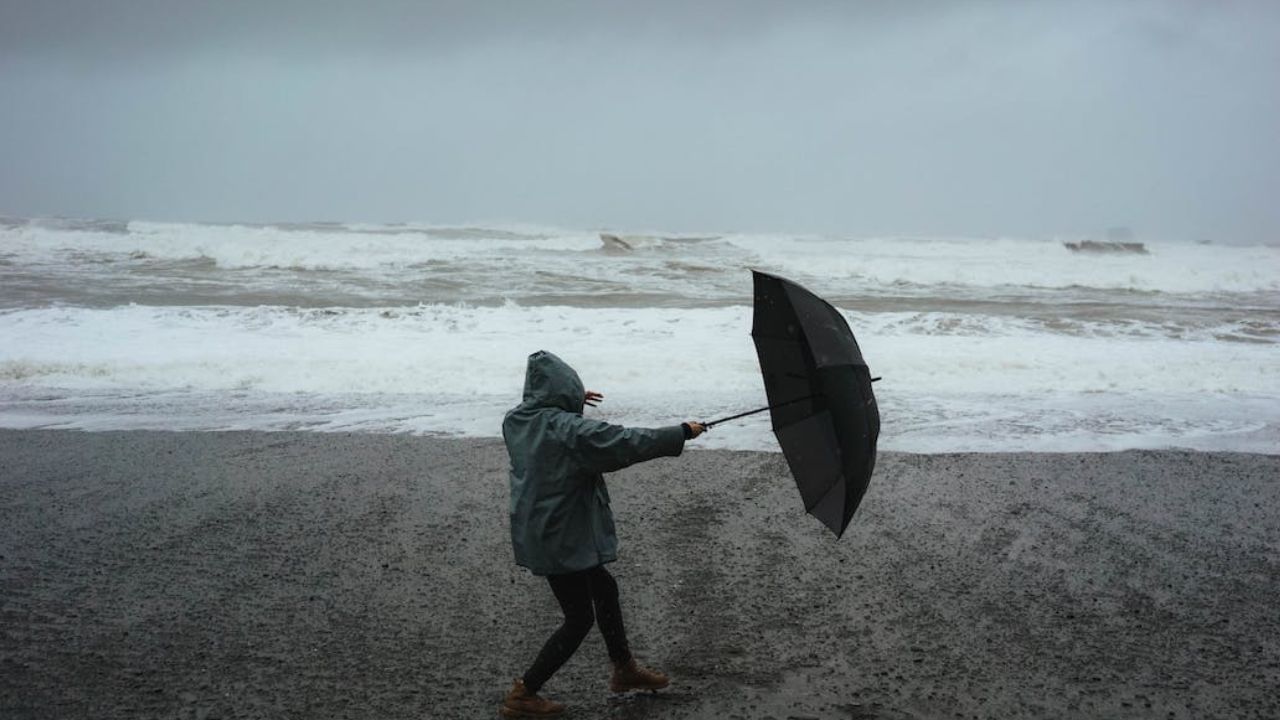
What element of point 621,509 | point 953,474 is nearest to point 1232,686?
point 953,474

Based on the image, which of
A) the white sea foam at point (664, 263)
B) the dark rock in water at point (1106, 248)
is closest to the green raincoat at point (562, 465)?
the white sea foam at point (664, 263)

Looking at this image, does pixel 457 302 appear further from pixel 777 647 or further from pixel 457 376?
pixel 777 647

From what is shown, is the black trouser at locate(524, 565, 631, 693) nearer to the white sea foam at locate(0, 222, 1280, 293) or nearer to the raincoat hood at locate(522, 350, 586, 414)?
the raincoat hood at locate(522, 350, 586, 414)

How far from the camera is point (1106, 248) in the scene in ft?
154

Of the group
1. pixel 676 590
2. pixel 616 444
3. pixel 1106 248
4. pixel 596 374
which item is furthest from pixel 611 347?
pixel 1106 248

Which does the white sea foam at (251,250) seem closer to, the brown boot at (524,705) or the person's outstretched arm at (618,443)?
the brown boot at (524,705)

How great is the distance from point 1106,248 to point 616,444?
50124 millimetres

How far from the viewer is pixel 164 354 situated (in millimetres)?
11859

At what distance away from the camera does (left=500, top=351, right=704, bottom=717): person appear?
10.5 feet

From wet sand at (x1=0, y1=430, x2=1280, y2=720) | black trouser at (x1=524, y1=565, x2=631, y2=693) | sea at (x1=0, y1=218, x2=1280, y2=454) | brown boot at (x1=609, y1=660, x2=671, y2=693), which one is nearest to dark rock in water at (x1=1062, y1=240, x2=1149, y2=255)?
Result: sea at (x1=0, y1=218, x2=1280, y2=454)

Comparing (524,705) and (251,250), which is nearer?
(524,705)

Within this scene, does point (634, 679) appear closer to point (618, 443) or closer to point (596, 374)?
point (618, 443)

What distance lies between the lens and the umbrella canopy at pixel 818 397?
134 inches

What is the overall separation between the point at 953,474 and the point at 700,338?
718 centimetres
